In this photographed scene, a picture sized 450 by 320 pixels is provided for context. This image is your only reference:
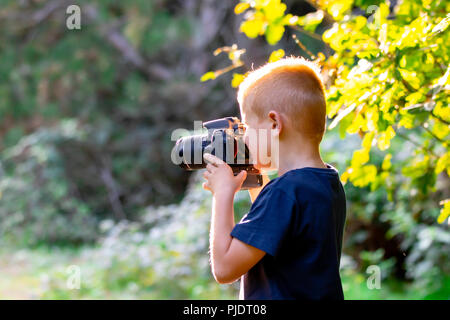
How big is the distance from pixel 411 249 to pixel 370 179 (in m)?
2.28

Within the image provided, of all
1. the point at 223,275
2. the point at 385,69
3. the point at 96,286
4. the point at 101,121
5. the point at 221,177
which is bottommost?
the point at 223,275

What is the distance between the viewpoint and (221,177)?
146 centimetres

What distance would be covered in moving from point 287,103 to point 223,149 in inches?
9.4

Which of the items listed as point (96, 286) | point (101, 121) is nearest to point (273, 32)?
point (96, 286)

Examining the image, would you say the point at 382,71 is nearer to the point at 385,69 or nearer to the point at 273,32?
the point at 385,69

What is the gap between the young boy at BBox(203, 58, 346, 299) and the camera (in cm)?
130

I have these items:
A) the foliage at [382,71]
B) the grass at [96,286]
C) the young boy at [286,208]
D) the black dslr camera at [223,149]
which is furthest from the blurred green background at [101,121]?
the young boy at [286,208]

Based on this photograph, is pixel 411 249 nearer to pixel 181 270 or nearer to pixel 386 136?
pixel 181 270

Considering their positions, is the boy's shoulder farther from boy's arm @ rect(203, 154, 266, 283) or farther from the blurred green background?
the blurred green background

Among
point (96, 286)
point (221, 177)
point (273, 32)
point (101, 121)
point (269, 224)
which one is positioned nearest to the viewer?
point (269, 224)

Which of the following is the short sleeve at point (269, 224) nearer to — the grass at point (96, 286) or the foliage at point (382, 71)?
the foliage at point (382, 71)

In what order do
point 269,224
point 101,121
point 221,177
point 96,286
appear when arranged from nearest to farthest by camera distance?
point 269,224 → point 221,177 → point 96,286 → point 101,121

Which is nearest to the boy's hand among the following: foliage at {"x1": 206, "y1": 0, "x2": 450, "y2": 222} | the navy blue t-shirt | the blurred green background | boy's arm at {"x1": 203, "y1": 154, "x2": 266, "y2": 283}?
boy's arm at {"x1": 203, "y1": 154, "x2": 266, "y2": 283}
